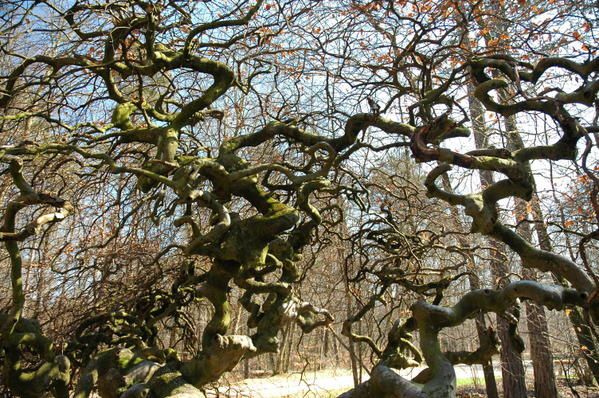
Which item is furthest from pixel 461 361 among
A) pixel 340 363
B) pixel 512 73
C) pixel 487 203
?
pixel 340 363

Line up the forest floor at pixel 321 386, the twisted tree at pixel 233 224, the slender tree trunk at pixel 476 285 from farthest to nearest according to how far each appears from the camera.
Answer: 1. the forest floor at pixel 321 386
2. the slender tree trunk at pixel 476 285
3. the twisted tree at pixel 233 224

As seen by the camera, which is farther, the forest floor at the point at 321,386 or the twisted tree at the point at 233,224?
the forest floor at the point at 321,386

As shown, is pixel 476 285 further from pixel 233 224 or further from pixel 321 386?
pixel 321 386

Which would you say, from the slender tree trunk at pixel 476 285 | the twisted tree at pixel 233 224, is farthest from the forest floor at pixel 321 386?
the twisted tree at pixel 233 224

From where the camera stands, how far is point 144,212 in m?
6.47

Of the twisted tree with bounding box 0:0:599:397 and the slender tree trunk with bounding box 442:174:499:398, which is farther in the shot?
the slender tree trunk with bounding box 442:174:499:398

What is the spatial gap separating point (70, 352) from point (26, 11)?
3.11 metres

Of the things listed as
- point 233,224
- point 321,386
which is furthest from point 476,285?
point 321,386

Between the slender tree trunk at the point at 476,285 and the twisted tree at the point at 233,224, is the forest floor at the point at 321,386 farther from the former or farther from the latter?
the twisted tree at the point at 233,224

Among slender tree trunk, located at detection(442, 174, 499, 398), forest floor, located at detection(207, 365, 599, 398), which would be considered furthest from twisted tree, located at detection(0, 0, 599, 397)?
forest floor, located at detection(207, 365, 599, 398)

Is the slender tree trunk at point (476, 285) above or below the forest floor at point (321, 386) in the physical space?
above

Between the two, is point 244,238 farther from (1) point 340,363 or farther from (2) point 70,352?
(1) point 340,363

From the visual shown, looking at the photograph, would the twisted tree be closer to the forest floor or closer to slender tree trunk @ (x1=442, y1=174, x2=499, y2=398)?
slender tree trunk @ (x1=442, y1=174, x2=499, y2=398)

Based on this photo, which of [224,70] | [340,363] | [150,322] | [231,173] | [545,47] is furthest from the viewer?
[340,363]
